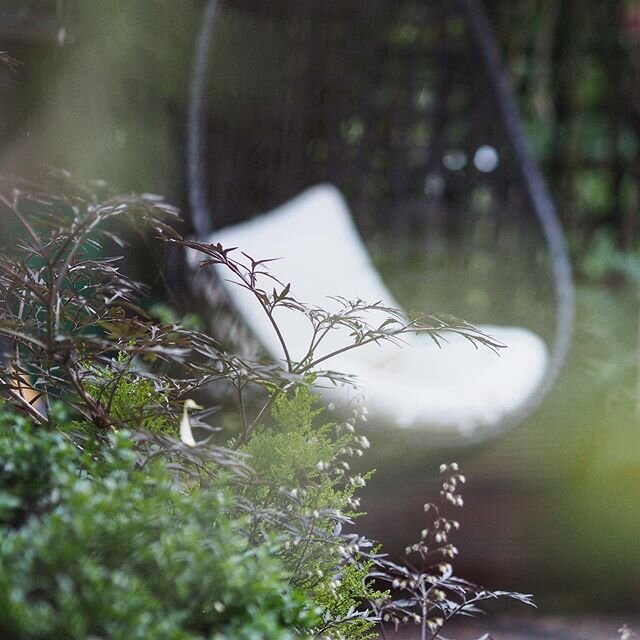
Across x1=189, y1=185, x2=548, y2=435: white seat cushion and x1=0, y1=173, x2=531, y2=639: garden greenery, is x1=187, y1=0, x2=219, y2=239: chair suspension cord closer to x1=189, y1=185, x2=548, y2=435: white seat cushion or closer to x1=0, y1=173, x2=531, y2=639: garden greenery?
x1=189, y1=185, x2=548, y2=435: white seat cushion

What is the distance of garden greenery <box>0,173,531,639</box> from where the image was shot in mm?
545

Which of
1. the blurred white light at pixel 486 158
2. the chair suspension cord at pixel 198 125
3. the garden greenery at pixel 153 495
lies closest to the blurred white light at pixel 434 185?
the blurred white light at pixel 486 158

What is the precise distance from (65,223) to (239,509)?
34cm

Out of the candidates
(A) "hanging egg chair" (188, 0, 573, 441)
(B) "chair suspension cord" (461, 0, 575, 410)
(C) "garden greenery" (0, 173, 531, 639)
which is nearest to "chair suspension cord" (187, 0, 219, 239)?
(A) "hanging egg chair" (188, 0, 573, 441)

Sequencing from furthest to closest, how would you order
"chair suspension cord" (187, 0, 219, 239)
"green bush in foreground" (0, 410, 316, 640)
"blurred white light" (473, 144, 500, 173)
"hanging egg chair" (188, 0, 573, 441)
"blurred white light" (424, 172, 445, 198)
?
"blurred white light" (424, 172, 445, 198) < "blurred white light" (473, 144, 500, 173) < "hanging egg chair" (188, 0, 573, 441) < "chair suspension cord" (187, 0, 219, 239) < "green bush in foreground" (0, 410, 316, 640)

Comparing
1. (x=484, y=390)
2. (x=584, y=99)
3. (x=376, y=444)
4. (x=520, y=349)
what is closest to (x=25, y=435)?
(x=376, y=444)

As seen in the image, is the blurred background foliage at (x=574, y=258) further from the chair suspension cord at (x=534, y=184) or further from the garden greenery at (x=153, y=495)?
the garden greenery at (x=153, y=495)

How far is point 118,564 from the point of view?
1.93 ft

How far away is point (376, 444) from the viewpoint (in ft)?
7.47

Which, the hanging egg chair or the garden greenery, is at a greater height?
the hanging egg chair

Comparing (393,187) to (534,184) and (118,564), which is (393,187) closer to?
(534,184)

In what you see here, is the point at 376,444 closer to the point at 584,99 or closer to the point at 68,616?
the point at 584,99

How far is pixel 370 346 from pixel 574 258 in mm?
734

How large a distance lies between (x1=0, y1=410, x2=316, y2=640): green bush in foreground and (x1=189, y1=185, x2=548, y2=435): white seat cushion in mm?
1428
